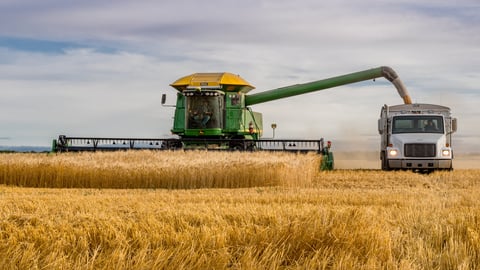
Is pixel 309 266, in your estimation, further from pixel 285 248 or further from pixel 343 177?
pixel 343 177

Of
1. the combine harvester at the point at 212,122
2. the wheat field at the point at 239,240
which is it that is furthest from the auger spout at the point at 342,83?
the wheat field at the point at 239,240

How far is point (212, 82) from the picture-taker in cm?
2262

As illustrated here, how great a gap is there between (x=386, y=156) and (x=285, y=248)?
15.5 meters

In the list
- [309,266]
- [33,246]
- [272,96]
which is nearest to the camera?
[309,266]

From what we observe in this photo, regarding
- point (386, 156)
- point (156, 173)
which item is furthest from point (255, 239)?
point (386, 156)

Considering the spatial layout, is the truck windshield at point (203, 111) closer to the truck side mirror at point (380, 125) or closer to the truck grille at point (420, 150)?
the truck side mirror at point (380, 125)

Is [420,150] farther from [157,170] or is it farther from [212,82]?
[157,170]

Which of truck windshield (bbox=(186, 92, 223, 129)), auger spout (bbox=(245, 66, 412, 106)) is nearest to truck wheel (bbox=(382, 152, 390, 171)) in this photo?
auger spout (bbox=(245, 66, 412, 106))

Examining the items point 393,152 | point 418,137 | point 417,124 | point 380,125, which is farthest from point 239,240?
point 380,125

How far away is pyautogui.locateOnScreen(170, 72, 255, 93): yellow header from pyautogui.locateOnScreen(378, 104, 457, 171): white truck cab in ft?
16.0

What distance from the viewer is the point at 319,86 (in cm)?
2569

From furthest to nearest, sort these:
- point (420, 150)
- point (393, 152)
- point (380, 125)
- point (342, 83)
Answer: point (342, 83)
point (380, 125)
point (393, 152)
point (420, 150)

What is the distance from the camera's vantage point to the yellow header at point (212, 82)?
2258 centimetres

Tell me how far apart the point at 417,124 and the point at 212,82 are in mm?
6602
